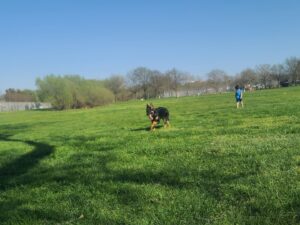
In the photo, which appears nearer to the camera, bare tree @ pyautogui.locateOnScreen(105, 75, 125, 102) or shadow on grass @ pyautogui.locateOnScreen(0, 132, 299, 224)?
shadow on grass @ pyautogui.locateOnScreen(0, 132, 299, 224)

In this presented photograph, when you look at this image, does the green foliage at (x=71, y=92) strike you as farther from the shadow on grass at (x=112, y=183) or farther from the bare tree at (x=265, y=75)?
the shadow on grass at (x=112, y=183)

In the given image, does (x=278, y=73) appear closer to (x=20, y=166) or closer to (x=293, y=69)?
(x=293, y=69)

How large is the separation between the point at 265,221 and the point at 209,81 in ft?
565

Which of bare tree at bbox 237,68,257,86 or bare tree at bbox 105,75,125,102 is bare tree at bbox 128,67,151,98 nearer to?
bare tree at bbox 105,75,125,102

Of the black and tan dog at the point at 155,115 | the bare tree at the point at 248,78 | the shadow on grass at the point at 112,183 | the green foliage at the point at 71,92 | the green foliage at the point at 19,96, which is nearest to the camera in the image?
the shadow on grass at the point at 112,183

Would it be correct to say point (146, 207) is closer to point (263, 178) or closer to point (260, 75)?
point (263, 178)

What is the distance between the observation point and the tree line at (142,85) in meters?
114

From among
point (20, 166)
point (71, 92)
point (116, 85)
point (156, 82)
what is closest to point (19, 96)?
point (116, 85)

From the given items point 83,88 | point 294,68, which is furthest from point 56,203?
point 294,68

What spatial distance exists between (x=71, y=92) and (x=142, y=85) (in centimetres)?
4886

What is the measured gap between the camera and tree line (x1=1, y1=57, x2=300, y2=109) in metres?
114

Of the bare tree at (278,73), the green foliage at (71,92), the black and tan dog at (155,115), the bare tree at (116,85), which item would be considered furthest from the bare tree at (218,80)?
the black and tan dog at (155,115)

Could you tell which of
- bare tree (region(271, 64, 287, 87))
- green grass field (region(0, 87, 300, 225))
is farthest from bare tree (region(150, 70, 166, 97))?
green grass field (region(0, 87, 300, 225))

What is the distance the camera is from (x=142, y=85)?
157625 mm
